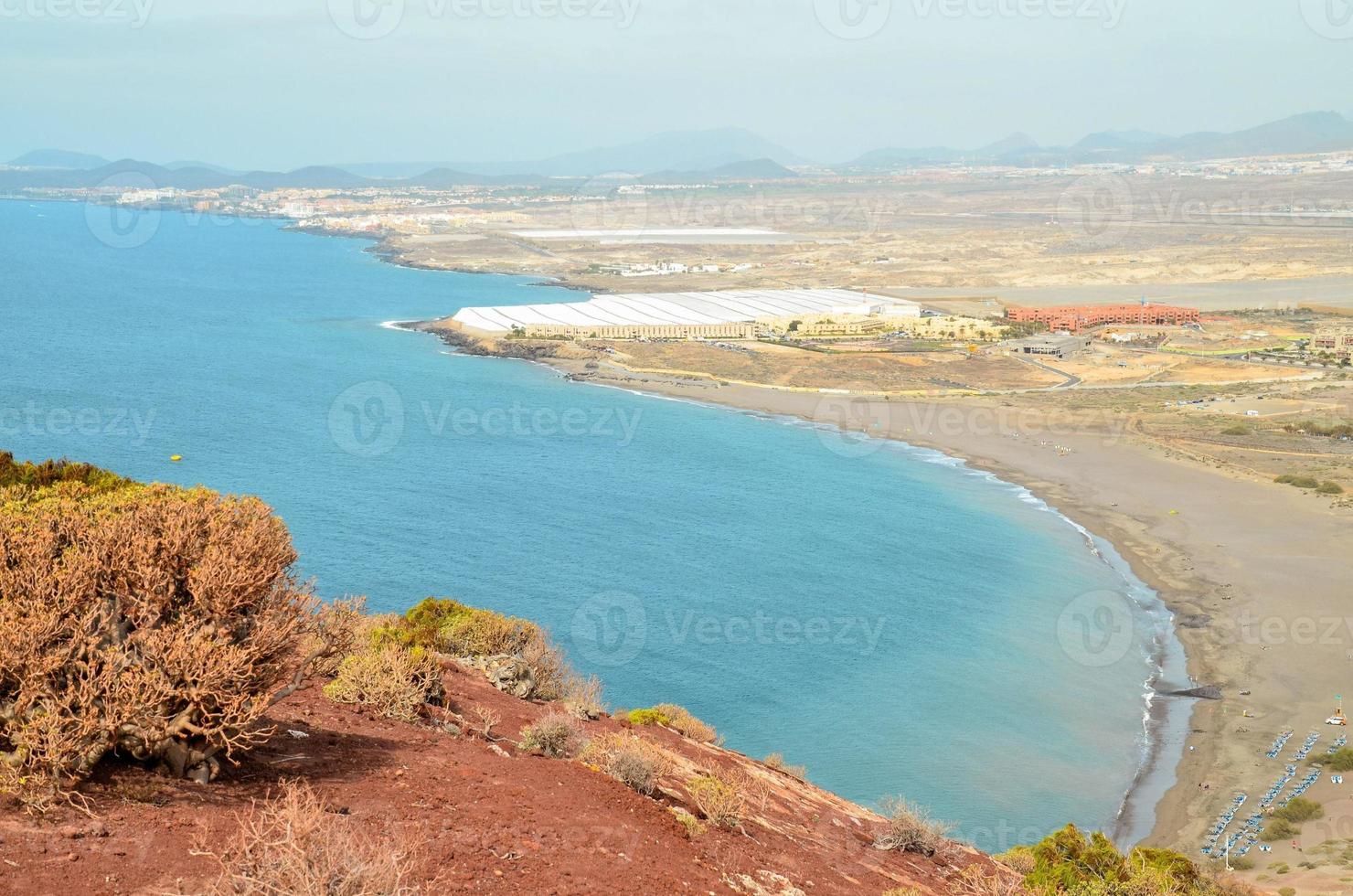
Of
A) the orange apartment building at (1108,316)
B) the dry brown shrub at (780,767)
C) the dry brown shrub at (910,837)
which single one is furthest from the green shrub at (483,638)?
the orange apartment building at (1108,316)

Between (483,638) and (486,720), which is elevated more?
(486,720)

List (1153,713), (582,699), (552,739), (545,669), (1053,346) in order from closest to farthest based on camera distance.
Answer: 1. (552,739)
2. (582,699)
3. (545,669)
4. (1153,713)
5. (1053,346)

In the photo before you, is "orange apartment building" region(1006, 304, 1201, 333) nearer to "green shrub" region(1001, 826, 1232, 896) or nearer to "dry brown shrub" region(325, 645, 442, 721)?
"green shrub" region(1001, 826, 1232, 896)

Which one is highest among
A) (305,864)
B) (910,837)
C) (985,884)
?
(305,864)

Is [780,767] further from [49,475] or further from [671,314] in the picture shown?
[671,314]

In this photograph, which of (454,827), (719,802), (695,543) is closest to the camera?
(454,827)

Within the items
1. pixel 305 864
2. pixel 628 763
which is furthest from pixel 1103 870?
pixel 305 864

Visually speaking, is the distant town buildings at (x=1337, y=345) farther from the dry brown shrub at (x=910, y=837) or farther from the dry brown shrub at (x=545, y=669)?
the dry brown shrub at (x=910, y=837)
